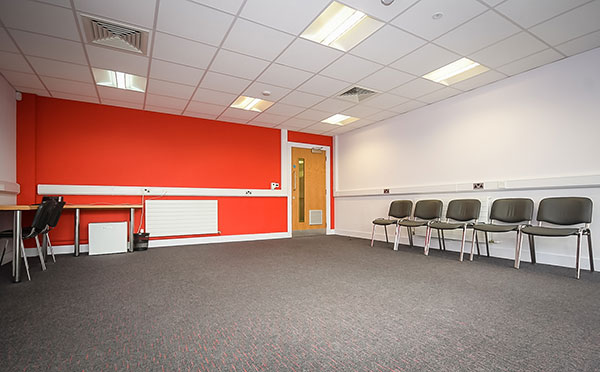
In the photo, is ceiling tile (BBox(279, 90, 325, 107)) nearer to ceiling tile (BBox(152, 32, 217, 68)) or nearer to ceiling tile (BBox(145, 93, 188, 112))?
ceiling tile (BBox(152, 32, 217, 68))

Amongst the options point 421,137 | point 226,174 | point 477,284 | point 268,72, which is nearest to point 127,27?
point 268,72

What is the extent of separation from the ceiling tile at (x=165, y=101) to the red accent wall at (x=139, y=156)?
50 centimetres

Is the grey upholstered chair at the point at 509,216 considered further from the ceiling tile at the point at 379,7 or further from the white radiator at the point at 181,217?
the white radiator at the point at 181,217

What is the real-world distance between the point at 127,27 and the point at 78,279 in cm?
265

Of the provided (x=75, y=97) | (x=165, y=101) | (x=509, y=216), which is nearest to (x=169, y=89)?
(x=165, y=101)

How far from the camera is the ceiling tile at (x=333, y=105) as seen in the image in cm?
497

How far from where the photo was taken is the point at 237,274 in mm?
3254

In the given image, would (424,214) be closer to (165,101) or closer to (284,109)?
(284,109)

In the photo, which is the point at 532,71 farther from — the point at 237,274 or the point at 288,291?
the point at 237,274

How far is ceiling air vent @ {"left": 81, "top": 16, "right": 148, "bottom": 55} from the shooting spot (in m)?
2.88

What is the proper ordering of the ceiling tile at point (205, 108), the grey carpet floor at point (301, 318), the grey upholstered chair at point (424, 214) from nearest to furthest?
1. the grey carpet floor at point (301, 318)
2. the grey upholstered chair at point (424, 214)
3. the ceiling tile at point (205, 108)

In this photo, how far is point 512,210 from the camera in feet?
12.6

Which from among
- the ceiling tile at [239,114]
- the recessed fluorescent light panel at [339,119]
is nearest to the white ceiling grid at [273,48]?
the ceiling tile at [239,114]

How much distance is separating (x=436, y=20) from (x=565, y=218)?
272 cm
